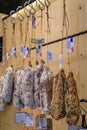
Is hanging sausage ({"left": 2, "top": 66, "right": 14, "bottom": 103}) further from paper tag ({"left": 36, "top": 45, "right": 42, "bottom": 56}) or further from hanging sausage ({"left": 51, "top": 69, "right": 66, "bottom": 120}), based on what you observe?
hanging sausage ({"left": 51, "top": 69, "right": 66, "bottom": 120})

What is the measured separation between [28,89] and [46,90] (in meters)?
0.19

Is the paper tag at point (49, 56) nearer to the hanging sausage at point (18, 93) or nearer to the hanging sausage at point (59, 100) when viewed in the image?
the hanging sausage at point (18, 93)

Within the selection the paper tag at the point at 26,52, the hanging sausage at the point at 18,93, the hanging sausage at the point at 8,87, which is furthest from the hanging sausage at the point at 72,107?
the paper tag at the point at 26,52

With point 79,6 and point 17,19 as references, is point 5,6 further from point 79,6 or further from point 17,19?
point 79,6

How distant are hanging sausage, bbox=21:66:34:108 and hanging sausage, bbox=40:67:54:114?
0.45 ft

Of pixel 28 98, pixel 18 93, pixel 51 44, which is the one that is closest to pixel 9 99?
Result: pixel 18 93

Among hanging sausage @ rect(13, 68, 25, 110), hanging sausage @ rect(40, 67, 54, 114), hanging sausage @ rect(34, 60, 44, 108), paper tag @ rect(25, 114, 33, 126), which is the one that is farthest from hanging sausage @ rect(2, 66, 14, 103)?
hanging sausage @ rect(40, 67, 54, 114)

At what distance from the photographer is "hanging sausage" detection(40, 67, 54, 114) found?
168cm

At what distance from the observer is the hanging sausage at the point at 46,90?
168cm

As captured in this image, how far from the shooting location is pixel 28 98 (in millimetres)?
1838

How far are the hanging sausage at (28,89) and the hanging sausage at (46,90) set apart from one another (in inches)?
5.4

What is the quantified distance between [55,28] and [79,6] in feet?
0.96

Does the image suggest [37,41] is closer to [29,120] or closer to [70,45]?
[70,45]

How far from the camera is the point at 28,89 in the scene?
185 cm
